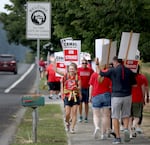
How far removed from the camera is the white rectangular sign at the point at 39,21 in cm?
1364

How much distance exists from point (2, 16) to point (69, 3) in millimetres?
35716

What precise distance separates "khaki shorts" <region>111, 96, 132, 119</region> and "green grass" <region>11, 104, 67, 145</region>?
1.22 metres

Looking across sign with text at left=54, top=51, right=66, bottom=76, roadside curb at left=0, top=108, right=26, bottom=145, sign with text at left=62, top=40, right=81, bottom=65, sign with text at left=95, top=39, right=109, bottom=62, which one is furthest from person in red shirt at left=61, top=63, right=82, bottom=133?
sign with text at left=54, top=51, right=66, bottom=76

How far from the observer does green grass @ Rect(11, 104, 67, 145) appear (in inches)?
533

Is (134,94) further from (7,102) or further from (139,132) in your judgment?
(7,102)

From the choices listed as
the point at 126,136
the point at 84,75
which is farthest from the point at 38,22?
the point at 84,75

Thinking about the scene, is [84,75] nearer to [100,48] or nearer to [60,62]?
[60,62]

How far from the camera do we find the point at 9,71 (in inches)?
2210

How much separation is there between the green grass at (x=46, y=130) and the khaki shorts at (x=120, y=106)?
4.01 ft

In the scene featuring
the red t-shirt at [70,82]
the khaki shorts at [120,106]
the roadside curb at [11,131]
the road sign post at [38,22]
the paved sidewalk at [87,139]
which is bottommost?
the roadside curb at [11,131]

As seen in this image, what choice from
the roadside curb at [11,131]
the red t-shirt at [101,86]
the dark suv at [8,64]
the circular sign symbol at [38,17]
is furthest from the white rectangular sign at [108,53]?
the dark suv at [8,64]

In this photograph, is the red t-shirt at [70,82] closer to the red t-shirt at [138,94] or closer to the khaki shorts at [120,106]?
the red t-shirt at [138,94]

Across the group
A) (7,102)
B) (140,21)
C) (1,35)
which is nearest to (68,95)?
(140,21)

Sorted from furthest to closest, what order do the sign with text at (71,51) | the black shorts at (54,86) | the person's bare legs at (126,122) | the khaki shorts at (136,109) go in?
1. the black shorts at (54,86)
2. the sign with text at (71,51)
3. the khaki shorts at (136,109)
4. the person's bare legs at (126,122)
